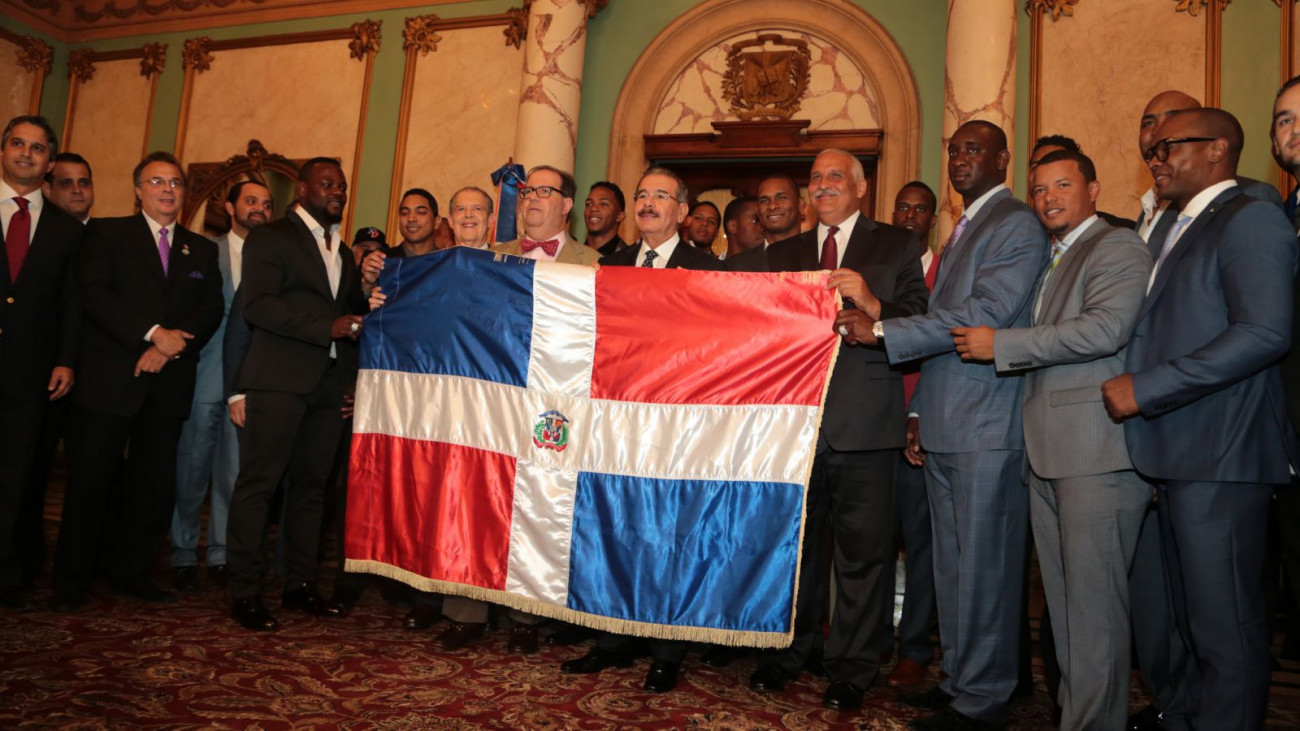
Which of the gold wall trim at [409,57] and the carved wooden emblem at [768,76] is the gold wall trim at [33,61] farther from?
the carved wooden emblem at [768,76]

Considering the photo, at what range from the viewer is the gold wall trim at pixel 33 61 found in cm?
948

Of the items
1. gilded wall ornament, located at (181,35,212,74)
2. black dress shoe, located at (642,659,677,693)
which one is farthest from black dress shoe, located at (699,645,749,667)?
gilded wall ornament, located at (181,35,212,74)

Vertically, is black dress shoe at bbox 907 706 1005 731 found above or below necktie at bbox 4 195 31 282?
below

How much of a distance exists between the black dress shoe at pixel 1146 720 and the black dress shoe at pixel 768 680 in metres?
1.03

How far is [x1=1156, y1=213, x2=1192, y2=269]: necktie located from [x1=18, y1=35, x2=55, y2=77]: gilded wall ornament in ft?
35.9

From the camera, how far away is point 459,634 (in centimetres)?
323

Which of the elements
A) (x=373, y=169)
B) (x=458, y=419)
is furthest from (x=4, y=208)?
(x=373, y=169)

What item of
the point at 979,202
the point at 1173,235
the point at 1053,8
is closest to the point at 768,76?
the point at 1053,8

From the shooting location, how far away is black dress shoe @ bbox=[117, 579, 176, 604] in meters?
3.63

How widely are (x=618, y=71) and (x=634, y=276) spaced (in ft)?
16.8

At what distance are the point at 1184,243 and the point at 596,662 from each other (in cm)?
219

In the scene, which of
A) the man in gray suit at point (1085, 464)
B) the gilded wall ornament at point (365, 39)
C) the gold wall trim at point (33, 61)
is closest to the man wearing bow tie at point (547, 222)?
the man in gray suit at point (1085, 464)

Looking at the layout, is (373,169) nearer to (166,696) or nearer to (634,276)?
(634,276)

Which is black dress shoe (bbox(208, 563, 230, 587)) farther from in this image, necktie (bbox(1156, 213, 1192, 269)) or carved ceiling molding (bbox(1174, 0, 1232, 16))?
carved ceiling molding (bbox(1174, 0, 1232, 16))
